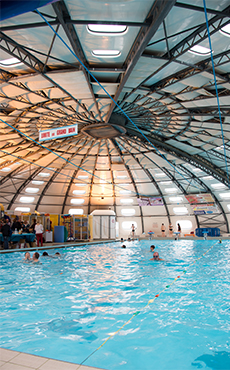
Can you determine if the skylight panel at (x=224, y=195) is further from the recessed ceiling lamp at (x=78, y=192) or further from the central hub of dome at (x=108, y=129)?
the recessed ceiling lamp at (x=78, y=192)

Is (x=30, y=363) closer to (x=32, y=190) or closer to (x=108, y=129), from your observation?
(x=108, y=129)

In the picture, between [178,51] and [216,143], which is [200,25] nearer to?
[178,51]

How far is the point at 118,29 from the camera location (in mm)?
11164

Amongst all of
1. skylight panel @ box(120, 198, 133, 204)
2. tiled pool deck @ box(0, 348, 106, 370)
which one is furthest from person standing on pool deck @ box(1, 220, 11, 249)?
skylight panel @ box(120, 198, 133, 204)

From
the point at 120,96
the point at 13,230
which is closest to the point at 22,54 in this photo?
the point at 120,96

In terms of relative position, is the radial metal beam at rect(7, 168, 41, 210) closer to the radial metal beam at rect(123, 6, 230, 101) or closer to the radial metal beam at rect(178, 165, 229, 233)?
the radial metal beam at rect(178, 165, 229, 233)

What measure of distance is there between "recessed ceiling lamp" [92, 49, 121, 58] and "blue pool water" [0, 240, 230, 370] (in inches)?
432

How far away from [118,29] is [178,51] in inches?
133

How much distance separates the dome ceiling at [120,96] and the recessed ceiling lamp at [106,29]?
2.7 inches

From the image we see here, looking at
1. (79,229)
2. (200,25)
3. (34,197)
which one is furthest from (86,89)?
(34,197)

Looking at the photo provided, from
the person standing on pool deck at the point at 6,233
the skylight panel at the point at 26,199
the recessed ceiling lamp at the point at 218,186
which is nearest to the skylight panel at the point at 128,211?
the recessed ceiling lamp at the point at 218,186

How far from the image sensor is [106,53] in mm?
12969

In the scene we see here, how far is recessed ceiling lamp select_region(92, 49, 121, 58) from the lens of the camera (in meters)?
12.8

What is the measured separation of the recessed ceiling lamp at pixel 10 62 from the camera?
1330cm
